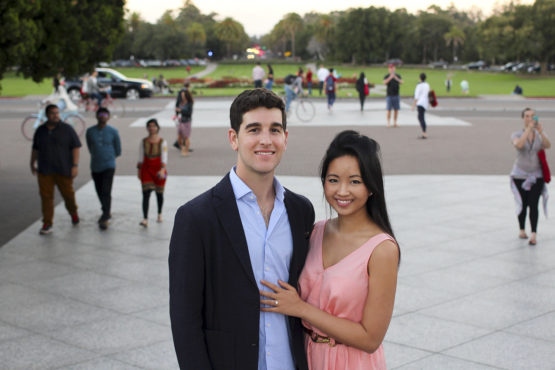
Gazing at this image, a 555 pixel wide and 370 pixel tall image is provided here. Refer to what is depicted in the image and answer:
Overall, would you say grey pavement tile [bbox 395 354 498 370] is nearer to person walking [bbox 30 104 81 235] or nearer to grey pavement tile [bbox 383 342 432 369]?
grey pavement tile [bbox 383 342 432 369]

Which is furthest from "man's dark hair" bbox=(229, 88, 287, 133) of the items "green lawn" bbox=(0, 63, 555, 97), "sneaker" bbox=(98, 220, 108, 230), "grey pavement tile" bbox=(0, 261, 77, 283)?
"green lawn" bbox=(0, 63, 555, 97)

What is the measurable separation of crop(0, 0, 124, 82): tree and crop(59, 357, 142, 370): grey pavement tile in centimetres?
447

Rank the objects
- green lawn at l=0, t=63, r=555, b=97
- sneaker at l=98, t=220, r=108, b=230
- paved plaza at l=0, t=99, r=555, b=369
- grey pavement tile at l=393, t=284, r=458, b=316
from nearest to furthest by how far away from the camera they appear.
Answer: paved plaza at l=0, t=99, r=555, b=369 → grey pavement tile at l=393, t=284, r=458, b=316 → sneaker at l=98, t=220, r=108, b=230 → green lawn at l=0, t=63, r=555, b=97

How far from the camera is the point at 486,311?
20.7ft

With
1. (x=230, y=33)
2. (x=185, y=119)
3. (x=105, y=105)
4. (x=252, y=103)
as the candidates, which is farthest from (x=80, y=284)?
(x=230, y=33)

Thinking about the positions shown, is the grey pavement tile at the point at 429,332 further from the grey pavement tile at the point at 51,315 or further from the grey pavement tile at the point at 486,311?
the grey pavement tile at the point at 51,315

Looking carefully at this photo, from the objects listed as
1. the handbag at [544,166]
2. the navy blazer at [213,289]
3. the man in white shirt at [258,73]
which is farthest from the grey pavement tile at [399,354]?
the man in white shirt at [258,73]

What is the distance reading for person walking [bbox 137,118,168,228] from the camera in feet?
32.4

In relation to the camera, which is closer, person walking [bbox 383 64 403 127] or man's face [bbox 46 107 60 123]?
man's face [bbox 46 107 60 123]

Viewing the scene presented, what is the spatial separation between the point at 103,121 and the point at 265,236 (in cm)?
807

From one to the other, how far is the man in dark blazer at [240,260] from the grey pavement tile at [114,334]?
3.16 metres

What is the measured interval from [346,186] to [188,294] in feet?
2.51

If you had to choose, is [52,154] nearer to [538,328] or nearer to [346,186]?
[538,328]

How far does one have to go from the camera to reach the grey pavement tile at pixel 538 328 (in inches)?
224
